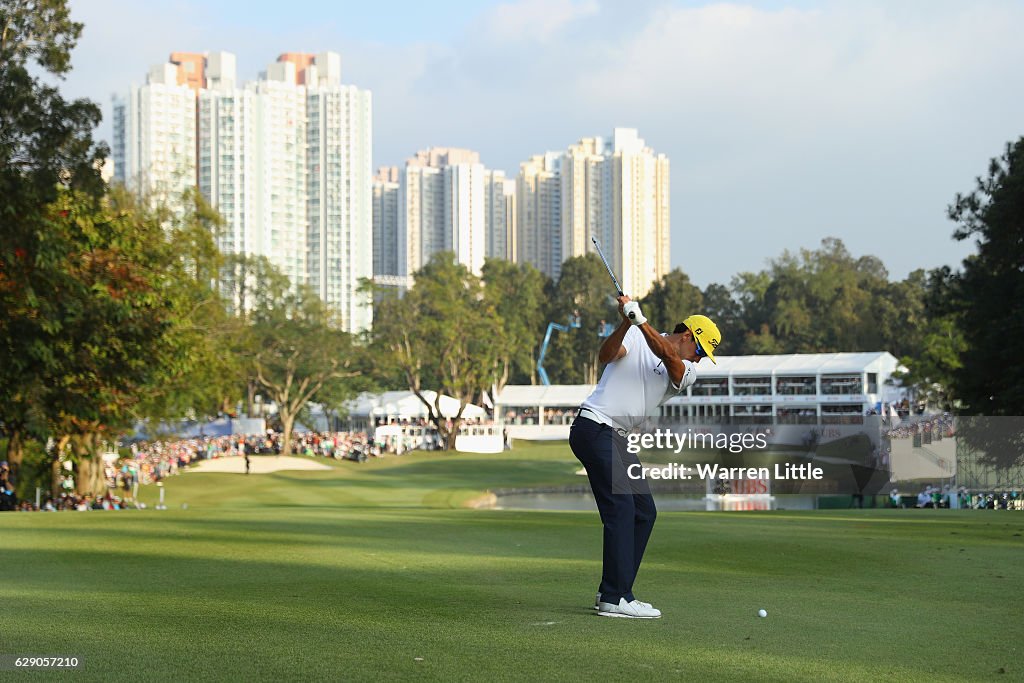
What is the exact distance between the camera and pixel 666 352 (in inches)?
304

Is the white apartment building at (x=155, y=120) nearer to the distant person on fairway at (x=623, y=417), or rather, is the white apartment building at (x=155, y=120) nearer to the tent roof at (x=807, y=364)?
the tent roof at (x=807, y=364)

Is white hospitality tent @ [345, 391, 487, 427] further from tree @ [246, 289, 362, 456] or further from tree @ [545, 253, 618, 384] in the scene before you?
tree @ [545, 253, 618, 384]

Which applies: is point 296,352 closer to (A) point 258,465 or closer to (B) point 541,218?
(A) point 258,465

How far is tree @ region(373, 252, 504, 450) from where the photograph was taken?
8519 cm

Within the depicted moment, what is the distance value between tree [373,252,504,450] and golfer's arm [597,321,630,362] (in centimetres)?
7411

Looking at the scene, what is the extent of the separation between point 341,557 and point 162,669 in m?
6.49

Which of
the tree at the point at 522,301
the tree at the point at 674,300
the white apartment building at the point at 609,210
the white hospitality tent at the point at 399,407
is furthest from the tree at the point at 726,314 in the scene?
the white hospitality tent at the point at 399,407

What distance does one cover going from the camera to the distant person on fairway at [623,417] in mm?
7836

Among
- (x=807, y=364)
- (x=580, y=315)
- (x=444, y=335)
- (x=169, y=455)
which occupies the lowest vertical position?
(x=169, y=455)

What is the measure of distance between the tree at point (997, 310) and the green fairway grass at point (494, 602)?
13103mm

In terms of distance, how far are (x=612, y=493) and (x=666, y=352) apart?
1034mm

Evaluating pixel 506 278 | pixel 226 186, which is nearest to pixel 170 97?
pixel 226 186

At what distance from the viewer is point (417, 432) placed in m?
95.1

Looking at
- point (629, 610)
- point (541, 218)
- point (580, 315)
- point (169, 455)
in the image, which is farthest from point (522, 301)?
point (629, 610)
